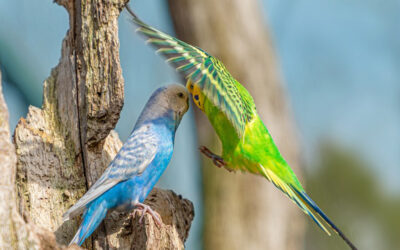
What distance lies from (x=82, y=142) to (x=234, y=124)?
1.16m

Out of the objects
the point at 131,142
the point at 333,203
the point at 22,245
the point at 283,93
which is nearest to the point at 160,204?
the point at 131,142

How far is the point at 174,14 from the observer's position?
854 cm

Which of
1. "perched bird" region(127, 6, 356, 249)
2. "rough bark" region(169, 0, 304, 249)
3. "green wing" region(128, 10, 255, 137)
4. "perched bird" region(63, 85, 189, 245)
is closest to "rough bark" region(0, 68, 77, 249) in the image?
"perched bird" region(63, 85, 189, 245)

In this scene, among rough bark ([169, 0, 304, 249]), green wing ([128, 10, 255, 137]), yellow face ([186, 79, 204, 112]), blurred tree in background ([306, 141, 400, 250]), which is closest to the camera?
green wing ([128, 10, 255, 137])

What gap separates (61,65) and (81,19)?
55cm

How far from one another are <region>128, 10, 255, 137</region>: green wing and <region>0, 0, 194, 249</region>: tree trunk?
0.36 m

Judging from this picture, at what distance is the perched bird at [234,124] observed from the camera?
369 centimetres

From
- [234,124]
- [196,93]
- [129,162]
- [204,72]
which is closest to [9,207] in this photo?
[129,162]

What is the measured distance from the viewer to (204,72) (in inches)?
146

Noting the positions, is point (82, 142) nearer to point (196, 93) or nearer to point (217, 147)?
point (196, 93)

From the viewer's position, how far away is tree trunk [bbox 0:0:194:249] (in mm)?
3707

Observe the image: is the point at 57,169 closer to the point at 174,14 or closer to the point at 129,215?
the point at 129,215

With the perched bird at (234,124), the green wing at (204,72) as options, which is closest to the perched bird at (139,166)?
the perched bird at (234,124)

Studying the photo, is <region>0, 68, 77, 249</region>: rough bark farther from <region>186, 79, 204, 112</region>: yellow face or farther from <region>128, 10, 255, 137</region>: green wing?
<region>186, 79, 204, 112</region>: yellow face
